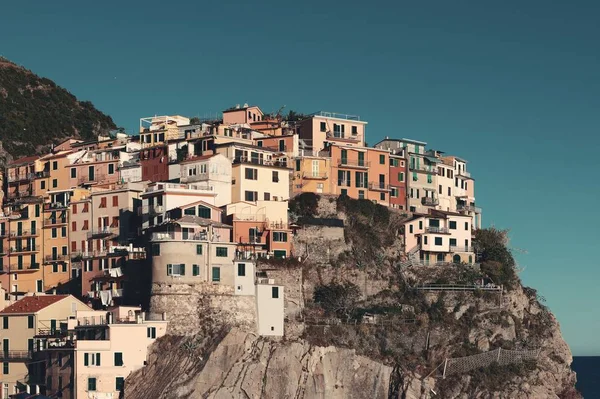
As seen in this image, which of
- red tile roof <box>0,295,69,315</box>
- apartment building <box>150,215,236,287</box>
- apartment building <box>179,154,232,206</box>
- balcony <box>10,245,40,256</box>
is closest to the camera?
apartment building <box>150,215,236,287</box>

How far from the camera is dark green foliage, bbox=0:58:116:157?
14525 cm

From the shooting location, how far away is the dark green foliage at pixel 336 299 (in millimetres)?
104375

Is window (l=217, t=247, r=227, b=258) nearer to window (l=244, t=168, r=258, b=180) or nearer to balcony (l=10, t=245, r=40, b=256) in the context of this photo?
window (l=244, t=168, r=258, b=180)

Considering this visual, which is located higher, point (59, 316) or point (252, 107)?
point (252, 107)

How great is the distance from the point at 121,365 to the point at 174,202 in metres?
14.8

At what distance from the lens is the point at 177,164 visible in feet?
368

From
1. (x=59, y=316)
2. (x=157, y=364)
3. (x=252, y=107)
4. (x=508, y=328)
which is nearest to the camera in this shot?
(x=157, y=364)

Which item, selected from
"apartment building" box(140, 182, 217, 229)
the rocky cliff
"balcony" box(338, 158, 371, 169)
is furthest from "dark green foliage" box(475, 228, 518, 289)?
"apartment building" box(140, 182, 217, 229)

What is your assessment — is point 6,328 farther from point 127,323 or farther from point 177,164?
point 177,164

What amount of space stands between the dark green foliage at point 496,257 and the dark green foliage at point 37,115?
51164mm

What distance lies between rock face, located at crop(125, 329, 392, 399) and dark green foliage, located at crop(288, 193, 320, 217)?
48.7ft

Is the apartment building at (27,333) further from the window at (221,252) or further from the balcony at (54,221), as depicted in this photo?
the window at (221,252)

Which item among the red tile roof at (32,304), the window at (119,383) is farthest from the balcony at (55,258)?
the window at (119,383)

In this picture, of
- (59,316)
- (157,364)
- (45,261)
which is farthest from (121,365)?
(45,261)
